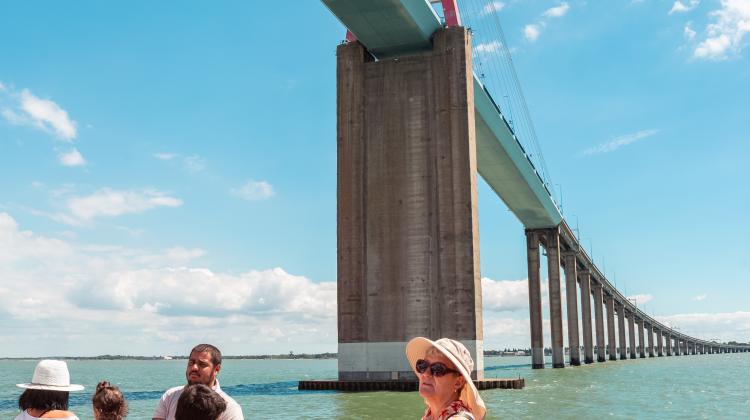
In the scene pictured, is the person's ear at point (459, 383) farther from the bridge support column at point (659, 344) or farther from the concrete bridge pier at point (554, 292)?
the bridge support column at point (659, 344)

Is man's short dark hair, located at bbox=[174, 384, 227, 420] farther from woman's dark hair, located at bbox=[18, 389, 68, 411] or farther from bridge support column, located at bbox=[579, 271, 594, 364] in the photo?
bridge support column, located at bbox=[579, 271, 594, 364]

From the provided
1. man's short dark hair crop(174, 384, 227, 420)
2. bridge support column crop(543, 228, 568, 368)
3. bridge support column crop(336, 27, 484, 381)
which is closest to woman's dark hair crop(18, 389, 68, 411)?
man's short dark hair crop(174, 384, 227, 420)

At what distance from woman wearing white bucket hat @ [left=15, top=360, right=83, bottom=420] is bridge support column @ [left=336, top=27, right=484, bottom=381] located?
30699 mm

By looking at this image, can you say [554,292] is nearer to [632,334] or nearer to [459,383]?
[632,334]

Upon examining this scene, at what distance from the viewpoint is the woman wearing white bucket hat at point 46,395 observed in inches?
186

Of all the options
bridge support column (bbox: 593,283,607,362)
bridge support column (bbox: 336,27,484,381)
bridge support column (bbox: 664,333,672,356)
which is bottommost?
bridge support column (bbox: 664,333,672,356)

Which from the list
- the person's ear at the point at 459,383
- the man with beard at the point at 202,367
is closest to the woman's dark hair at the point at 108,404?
the man with beard at the point at 202,367

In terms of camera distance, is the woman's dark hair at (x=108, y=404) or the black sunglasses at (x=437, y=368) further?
the woman's dark hair at (x=108, y=404)

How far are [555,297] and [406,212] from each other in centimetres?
4439

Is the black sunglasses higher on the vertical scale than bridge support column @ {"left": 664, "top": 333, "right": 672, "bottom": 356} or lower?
higher

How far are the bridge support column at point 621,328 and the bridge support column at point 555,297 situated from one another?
50.5 metres

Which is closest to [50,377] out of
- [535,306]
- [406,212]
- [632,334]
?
[406,212]

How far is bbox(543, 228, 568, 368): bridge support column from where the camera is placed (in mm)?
75562

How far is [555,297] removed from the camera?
77188mm
